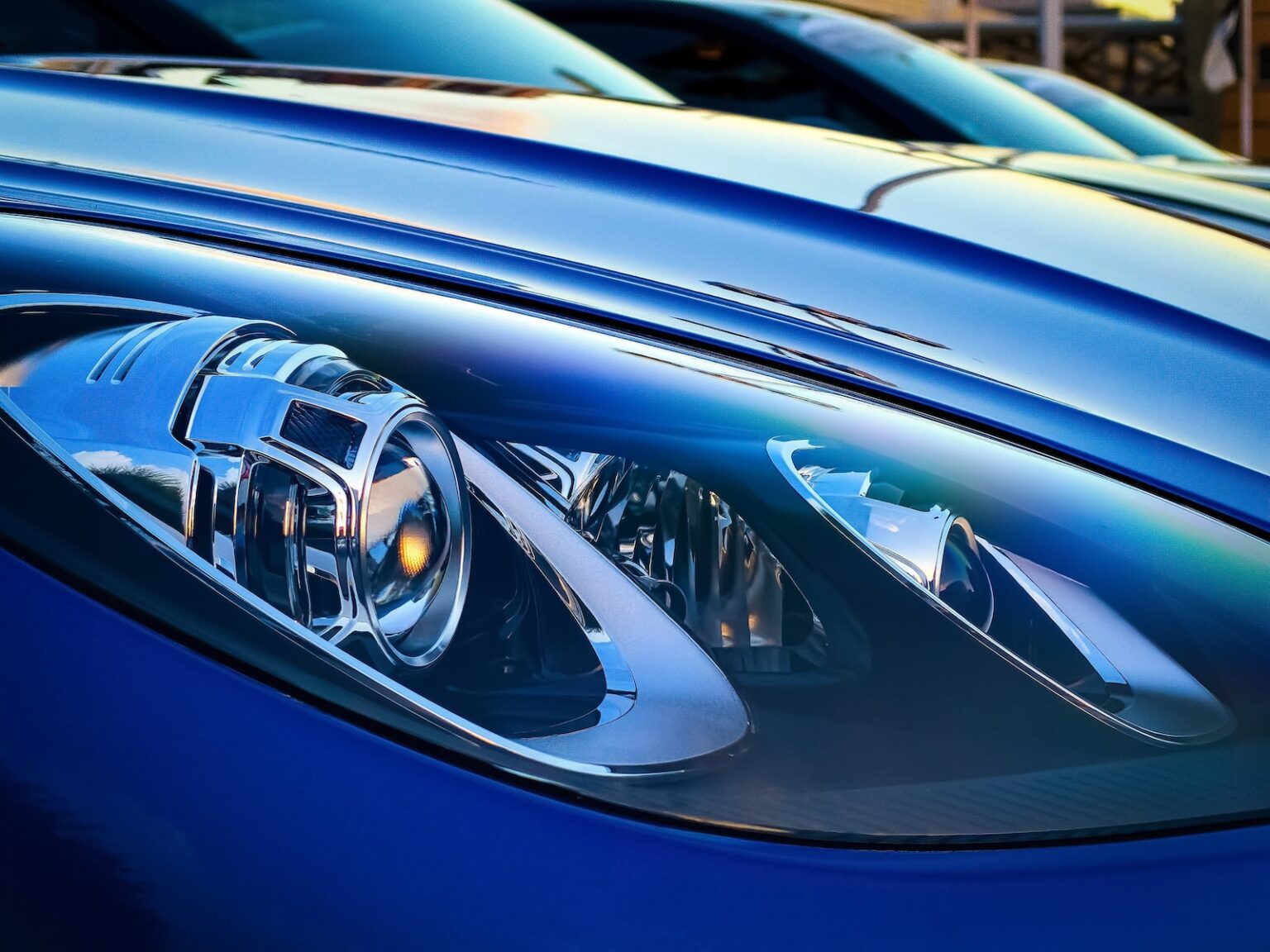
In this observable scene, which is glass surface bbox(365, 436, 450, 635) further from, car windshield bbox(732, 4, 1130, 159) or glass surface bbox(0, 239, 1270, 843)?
car windshield bbox(732, 4, 1130, 159)

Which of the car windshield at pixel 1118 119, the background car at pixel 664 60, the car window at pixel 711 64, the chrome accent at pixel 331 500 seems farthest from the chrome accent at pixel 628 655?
the car windshield at pixel 1118 119

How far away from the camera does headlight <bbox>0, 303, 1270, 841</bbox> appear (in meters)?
0.76

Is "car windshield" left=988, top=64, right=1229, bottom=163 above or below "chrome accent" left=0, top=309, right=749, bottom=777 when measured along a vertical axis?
above

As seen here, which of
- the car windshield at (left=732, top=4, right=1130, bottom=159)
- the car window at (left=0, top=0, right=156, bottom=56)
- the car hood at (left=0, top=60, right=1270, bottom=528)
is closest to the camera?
the car hood at (left=0, top=60, right=1270, bottom=528)

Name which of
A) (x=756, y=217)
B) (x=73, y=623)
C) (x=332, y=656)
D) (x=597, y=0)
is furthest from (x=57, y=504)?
(x=597, y=0)

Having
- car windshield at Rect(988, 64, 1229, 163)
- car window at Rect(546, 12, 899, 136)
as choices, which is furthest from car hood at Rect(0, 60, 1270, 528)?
car windshield at Rect(988, 64, 1229, 163)

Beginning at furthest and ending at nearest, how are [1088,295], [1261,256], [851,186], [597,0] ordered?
[597,0], [1261,256], [851,186], [1088,295]

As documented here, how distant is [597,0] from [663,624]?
4.13 metres

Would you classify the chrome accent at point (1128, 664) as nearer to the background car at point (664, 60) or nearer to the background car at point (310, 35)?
the background car at point (664, 60)

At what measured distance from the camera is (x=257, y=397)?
826 millimetres

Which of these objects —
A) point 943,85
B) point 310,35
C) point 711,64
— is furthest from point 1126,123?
point 310,35

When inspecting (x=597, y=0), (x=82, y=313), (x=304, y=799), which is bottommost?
(x=304, y=799)

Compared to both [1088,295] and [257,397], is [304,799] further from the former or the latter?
[1088,295]

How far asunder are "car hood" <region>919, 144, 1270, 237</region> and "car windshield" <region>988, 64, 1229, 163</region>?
1.91 meters
